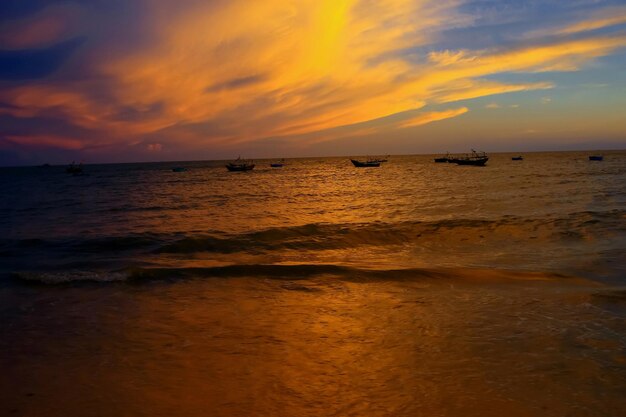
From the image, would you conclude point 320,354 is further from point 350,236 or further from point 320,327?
point 350,236

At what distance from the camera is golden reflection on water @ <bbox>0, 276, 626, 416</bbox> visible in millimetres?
5379

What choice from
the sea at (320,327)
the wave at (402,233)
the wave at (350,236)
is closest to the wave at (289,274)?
the sea at (320,327)

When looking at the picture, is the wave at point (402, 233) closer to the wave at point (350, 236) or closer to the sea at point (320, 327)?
the wave at point (350, 236)

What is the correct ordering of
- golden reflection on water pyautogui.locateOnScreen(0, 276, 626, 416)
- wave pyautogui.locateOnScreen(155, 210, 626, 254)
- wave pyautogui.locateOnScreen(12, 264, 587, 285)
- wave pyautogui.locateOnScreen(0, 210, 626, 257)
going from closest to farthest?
golden reflection on water pyautogui.locateOnScreen(0, 276, 626, 416), wave pyautogui.locateOnScreen(12, 264, 587, 285), wave pyautogui.locateOnScreen(0, 210, 626, 257), wave pyautogui.locateOnScreen(155, 210, 626, 254)

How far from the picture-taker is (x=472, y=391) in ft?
18.2

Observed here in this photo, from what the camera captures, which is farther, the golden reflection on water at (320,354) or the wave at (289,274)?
the wave at (289,274)

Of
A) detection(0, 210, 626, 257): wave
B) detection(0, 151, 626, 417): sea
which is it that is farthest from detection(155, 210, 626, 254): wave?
detection(0, 151, 626, 417): sea

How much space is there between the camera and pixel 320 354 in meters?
6.84

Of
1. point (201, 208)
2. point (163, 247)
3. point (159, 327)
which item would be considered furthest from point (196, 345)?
point (201, 208)

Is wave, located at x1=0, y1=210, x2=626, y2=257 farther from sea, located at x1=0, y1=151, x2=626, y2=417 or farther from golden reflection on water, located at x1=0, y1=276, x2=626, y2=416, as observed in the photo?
golden reflection on water, located at x1=0, y1=276, x2=626, y2=416

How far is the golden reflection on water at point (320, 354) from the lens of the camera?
212 inches

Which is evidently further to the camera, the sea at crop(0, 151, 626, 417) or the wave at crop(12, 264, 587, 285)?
the wave at crop(12, 264, 587, 285)

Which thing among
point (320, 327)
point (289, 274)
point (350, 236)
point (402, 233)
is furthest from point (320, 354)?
point (402, 233)

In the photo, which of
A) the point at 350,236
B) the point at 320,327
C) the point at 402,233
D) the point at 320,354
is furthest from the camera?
the point at 402,233
